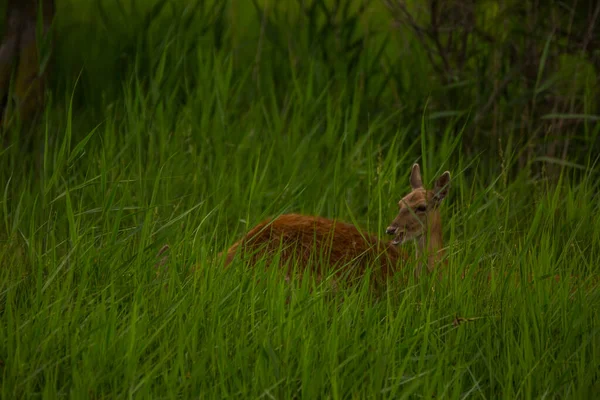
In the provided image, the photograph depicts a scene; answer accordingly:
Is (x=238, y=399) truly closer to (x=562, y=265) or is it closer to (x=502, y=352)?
(x=502, y=352)

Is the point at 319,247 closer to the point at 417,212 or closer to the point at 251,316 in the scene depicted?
the point at 251,316

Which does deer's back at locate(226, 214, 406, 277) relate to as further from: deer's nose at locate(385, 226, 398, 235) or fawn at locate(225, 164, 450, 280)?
deer's nose at locate(385, 226, 398, 235)

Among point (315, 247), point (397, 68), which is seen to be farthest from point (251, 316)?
point (397, 68)

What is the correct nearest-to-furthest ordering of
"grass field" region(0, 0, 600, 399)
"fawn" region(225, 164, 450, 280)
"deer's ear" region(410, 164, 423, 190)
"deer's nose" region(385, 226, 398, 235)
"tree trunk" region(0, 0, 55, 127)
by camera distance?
"grass field" region(0, 0, 600, 399) < "fawn" region(225, 164, 450, 280) < "deer's nose" region(385, 226, 398, 235) < "deer's ear" region(410, 164, 423, 190) < "tree trunk" region(0, 0, 55, 127)

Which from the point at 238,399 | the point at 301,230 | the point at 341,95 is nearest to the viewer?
the point at 238,399

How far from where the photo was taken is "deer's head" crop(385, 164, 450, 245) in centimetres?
445

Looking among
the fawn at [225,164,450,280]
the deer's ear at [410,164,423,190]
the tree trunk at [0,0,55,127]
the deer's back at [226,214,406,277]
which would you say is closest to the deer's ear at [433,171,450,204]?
the deer's ear at [410,164,423,190]

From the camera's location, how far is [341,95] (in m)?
5.54

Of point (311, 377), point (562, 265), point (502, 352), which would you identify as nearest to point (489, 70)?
point (562, 265)

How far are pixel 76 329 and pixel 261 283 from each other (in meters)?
0.61

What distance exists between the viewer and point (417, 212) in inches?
179

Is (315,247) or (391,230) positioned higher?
(315,247)

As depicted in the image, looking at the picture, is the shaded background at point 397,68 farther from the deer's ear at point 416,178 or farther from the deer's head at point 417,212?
the deer's head at point 417,212

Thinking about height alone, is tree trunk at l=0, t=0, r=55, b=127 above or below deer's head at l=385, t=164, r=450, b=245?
above
